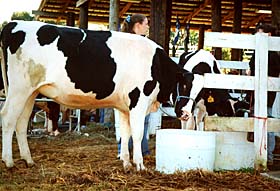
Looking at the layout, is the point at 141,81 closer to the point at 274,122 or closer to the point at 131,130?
the point at 131,130

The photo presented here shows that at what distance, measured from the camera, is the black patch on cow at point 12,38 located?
6.09m

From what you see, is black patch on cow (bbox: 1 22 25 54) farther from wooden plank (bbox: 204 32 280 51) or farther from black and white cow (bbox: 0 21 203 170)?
wooden plank (bbox: 204 32 280 51)

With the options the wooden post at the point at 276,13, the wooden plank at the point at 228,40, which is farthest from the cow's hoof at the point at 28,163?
the wooden post at the point at 276,13

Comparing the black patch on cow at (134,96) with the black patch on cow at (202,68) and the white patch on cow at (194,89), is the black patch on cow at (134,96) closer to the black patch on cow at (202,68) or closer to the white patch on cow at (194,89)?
the white patch on cow at (194,89)

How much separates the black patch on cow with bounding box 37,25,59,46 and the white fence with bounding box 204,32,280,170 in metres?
1.80

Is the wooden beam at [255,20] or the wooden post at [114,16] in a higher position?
the wooden beam at [255,20]

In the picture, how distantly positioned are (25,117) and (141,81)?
1.54 meters

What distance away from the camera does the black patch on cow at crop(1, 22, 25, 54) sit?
6094 millimetres

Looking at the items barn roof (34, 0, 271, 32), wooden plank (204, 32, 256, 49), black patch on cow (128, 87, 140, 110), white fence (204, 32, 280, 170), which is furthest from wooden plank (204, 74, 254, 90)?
barn roof (34, 0, 271, 32)

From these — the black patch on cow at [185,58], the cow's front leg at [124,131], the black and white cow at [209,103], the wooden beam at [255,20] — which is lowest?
the cow's front leg at [124,131]

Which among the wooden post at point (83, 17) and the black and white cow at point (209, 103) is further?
the wooden post at point (83, 17)

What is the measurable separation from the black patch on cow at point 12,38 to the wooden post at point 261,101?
2.81 metres

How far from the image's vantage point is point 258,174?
5.97 m

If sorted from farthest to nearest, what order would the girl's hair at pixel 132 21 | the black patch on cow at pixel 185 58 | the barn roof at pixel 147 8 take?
the barn roof at pixel 147 8 → the black patch on cow at pixel 185 58 → the girl's hair at pixel 132 21
